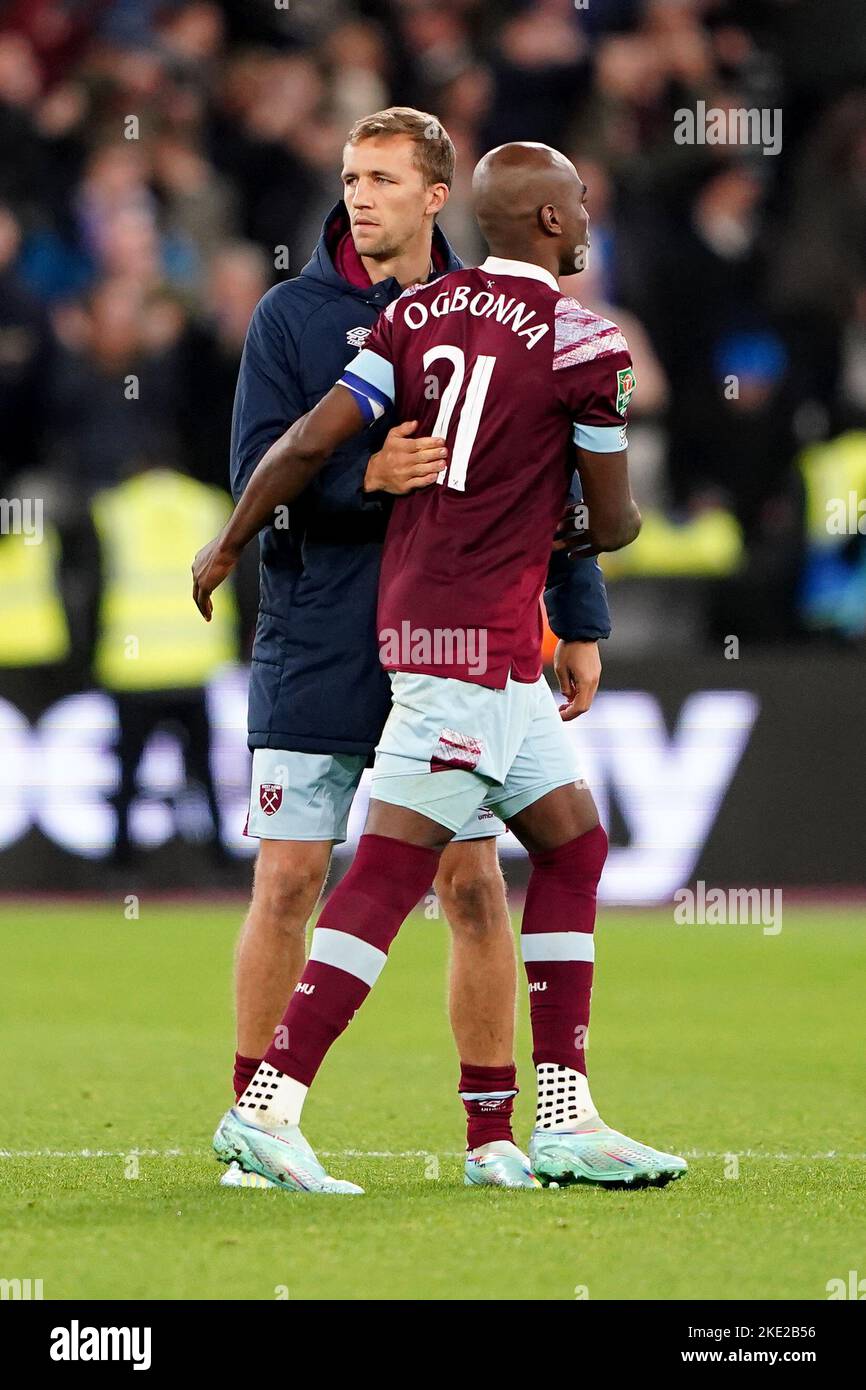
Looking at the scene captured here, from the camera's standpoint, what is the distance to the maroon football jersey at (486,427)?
13.2ft

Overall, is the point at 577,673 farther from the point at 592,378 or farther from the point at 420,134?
the point at 420,134

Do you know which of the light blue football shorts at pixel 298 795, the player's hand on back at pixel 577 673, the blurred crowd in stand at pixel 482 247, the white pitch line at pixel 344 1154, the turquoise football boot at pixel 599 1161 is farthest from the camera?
the blurred crowd in stand at pixel 482 247

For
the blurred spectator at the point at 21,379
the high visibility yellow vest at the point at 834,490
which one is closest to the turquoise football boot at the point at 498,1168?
the high visibility yellow vest at the point at 834,490

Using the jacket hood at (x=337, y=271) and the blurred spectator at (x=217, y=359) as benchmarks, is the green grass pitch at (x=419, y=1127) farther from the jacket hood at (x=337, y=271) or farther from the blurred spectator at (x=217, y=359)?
the blurred spectator at (x=217, y=359)

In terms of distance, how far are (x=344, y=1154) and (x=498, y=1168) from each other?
0.53 meters

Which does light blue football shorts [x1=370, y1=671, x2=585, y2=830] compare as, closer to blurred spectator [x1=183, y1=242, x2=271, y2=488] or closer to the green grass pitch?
the green grass pitch

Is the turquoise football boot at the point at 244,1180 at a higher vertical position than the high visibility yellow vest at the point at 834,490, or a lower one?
lower

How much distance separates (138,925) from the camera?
9117 millimetres

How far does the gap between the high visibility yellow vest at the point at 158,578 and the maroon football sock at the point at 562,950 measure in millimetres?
5795

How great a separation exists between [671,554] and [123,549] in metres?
2.76

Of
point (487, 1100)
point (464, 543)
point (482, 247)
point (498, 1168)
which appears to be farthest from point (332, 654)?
point (482, 247)

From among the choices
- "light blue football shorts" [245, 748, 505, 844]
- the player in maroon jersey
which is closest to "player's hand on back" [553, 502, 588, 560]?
the player in maroon jersey

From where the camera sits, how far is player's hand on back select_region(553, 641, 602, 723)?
4.46 meters
